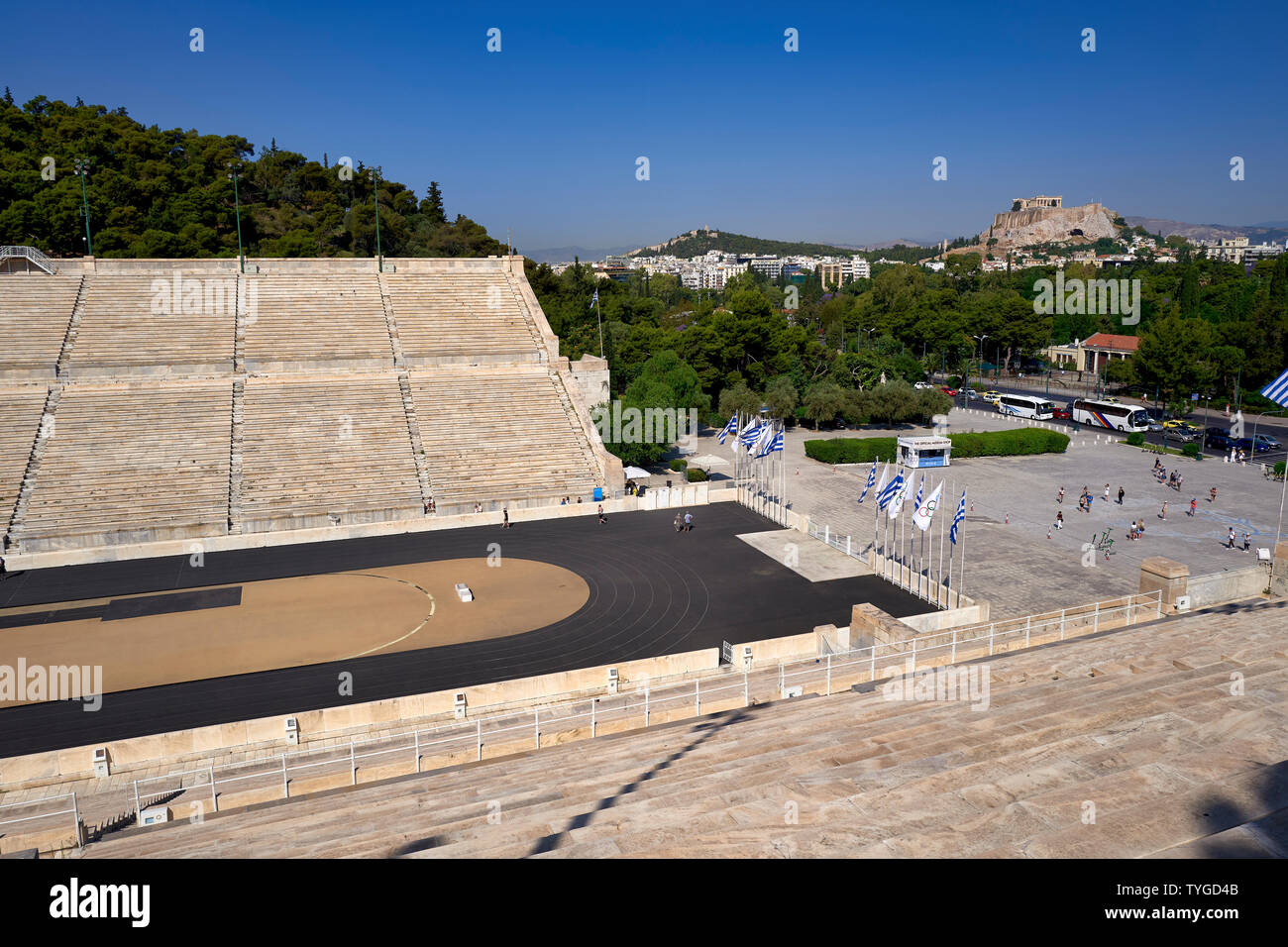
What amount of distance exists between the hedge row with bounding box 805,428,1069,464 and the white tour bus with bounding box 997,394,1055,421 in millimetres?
11783

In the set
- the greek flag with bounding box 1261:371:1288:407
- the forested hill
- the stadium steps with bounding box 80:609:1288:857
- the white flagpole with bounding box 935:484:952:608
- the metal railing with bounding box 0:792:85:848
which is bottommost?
the metal railing with bounding box 0:792:85:848

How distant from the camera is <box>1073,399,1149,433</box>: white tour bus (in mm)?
57906

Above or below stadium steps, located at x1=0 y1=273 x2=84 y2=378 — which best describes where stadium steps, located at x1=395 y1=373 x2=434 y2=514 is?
below

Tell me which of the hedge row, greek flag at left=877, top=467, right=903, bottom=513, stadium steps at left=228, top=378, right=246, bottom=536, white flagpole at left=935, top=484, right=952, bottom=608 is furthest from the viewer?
the hedge row

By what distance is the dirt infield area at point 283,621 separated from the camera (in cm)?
2078

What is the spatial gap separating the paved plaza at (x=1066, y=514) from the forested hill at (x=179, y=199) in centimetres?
3599

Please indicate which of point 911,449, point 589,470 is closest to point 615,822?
point 589,470

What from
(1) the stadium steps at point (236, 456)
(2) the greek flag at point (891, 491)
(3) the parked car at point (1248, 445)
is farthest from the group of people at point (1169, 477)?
(1) the stadium steps at point (236, 456)

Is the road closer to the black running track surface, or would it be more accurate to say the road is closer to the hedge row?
the hedge row

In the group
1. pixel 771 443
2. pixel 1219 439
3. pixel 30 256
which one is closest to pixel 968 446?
pixel 1219 439

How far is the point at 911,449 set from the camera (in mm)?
47438

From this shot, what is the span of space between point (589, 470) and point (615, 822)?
27520 mm

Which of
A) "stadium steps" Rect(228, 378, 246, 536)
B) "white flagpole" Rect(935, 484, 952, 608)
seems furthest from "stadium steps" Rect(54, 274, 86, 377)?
"white flagpole" Rect(935, 484, 952, 608)
